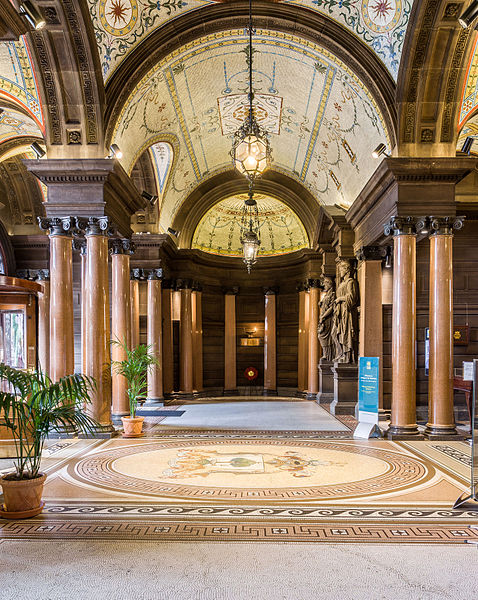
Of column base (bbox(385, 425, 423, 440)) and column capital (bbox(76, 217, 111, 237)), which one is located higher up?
column capital (bbox(76, 217, 111, 237))

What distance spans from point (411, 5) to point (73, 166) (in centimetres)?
632

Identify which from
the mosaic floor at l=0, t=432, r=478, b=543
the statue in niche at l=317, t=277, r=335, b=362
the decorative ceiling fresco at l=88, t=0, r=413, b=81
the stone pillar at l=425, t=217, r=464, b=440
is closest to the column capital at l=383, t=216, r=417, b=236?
the stone pillar at l=425, t=217, r=464, b=440

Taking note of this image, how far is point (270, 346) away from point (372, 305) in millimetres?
8069

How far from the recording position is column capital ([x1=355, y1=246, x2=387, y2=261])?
13.1 meters

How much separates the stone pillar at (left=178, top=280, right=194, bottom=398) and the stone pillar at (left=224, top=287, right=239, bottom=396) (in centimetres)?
Result: 195

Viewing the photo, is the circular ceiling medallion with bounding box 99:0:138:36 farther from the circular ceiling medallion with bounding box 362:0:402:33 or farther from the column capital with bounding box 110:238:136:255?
the column capital with bounding box 110:238:136:255

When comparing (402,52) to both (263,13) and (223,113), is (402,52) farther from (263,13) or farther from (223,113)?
(223,113)

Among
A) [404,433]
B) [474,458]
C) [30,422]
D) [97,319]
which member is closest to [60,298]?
[97,319]

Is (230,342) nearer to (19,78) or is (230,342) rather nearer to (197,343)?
(197,343)

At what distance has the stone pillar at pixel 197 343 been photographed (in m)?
19.8

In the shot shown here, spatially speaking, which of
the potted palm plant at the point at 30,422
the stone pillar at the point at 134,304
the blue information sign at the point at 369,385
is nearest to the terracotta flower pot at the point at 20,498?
the potted palm plant at the point at 30,422

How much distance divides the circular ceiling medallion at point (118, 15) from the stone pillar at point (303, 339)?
37.0ft

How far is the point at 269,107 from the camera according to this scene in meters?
14.6

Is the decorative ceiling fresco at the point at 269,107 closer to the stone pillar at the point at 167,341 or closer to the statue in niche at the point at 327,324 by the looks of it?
the statue in niche at the point at 327,324
